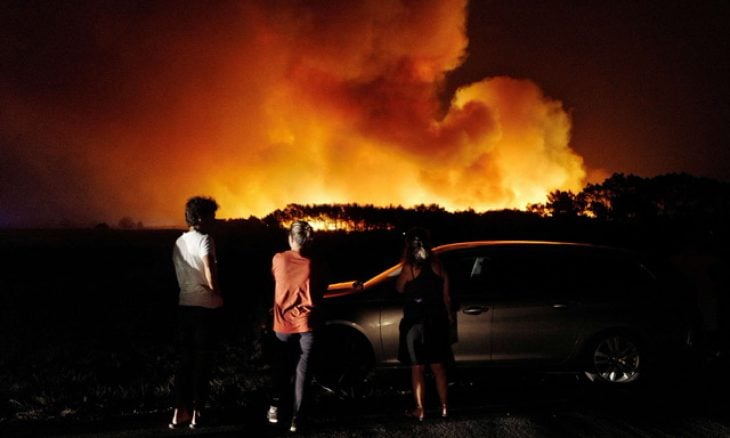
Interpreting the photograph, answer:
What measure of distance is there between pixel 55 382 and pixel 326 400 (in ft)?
10.6

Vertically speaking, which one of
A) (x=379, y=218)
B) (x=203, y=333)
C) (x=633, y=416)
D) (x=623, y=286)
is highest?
(x=379, y=218)

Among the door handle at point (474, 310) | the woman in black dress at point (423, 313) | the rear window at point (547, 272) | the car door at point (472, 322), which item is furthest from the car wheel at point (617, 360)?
the woman in black dress at point (423, 313)

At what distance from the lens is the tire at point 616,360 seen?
694 centimetres

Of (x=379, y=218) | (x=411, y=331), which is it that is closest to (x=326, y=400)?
(x=411, y=331)

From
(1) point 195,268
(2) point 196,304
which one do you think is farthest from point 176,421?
(1) point 195,268

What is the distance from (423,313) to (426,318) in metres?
0.05

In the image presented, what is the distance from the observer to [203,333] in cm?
536

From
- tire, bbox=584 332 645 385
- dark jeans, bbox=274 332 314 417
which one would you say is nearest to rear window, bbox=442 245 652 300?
tire, bbox=584 332 645 385

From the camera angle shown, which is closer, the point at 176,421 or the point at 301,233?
the point at 301,233

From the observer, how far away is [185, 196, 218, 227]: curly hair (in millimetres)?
5270

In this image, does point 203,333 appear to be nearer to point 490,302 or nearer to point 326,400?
point 326,400

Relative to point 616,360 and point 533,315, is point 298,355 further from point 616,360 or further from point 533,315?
point 616,360

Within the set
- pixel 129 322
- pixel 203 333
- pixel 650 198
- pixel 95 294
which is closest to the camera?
pixel 203 333

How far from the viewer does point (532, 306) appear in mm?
6754
